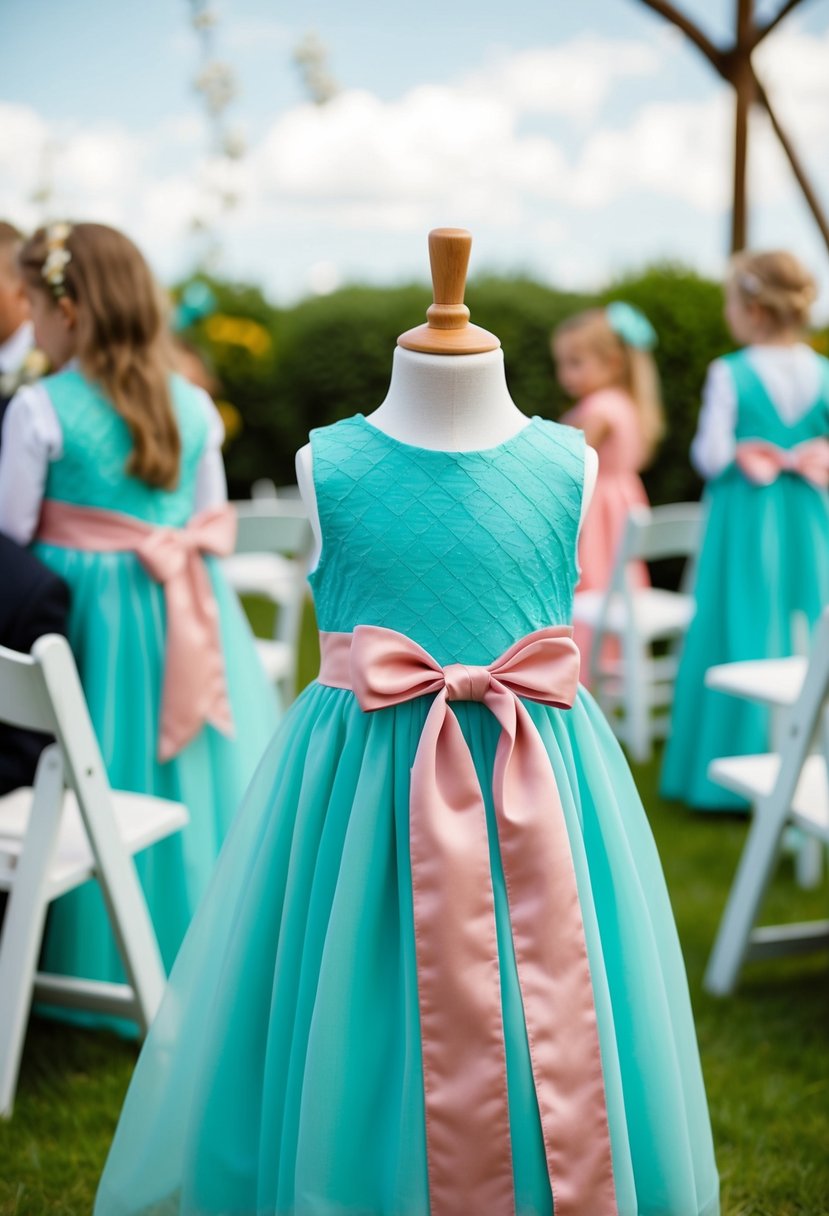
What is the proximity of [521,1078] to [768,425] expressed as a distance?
11.2 feet

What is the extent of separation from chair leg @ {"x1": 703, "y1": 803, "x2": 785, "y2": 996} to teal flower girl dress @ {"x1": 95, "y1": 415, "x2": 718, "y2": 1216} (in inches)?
48.8

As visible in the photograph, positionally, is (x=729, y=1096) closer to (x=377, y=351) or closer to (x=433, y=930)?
(x=433, y=930)

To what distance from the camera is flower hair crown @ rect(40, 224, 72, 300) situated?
121 inches

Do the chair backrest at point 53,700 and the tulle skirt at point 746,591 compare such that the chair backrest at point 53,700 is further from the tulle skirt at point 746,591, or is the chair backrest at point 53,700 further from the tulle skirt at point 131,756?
the tulle skirt at point 746,591

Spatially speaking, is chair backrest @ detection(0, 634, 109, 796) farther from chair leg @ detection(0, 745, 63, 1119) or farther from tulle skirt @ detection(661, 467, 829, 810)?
tulle skirt @ detection(661, 467, 829, 810)

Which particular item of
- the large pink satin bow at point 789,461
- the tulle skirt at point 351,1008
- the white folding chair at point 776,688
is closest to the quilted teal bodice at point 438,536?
the tulle skirt at point 351,1008

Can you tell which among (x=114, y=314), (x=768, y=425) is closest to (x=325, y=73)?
(x=768, y=425)

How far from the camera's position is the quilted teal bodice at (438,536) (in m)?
1.88

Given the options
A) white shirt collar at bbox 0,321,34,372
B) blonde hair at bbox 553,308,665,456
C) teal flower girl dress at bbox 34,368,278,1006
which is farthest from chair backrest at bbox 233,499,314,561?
blonde hair at bbox 553,308,665,456

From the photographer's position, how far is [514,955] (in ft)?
5.98

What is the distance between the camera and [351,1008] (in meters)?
1.79

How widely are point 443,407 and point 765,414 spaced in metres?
3.06

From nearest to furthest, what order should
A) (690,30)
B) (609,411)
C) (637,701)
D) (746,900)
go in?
(746,900) → (637,701) → (609,411) → (690,30)

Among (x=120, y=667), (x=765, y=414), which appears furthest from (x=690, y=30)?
(x=120, y=667)
